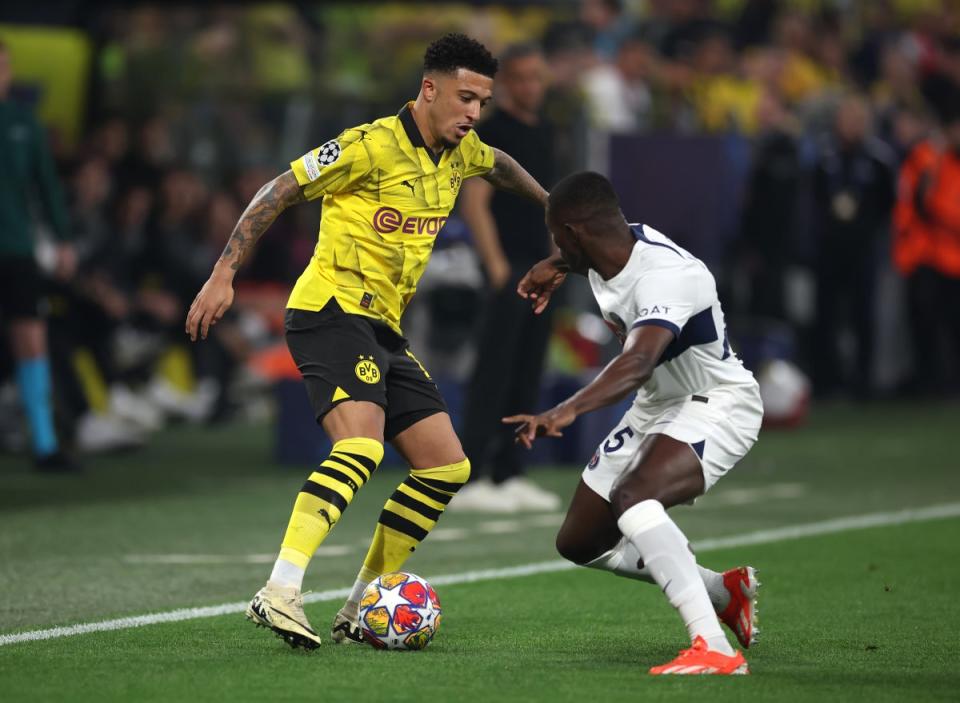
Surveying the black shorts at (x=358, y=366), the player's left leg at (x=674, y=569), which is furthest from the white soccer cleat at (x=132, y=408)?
the player's left leg at (x=674, y=569)

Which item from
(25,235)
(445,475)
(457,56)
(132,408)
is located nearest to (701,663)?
(445,475)

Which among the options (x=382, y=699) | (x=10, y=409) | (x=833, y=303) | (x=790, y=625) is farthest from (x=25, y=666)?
(x=833, y=303)

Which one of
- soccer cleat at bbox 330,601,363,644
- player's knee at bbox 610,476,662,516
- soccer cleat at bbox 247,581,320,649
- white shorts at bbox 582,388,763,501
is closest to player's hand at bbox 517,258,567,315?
white shorts at bbox 582,388,763,501

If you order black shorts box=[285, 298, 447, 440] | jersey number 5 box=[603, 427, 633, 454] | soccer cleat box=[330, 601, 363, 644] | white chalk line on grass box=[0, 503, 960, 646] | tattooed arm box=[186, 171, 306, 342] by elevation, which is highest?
tattooed arm box=[186, 171, 306, 342]

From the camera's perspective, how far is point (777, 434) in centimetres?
1508

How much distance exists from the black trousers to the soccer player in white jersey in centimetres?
399

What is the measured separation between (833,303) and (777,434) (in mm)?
3243

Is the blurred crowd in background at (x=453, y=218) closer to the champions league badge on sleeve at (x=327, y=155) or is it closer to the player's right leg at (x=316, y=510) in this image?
the champions league badge on sleeve at (x=327, y=155)

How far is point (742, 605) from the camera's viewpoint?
6.23 metres

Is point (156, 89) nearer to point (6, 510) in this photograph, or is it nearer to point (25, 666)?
point (6, 510)

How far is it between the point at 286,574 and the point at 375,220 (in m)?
1.34

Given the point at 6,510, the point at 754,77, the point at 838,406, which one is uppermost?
the point at 754,77

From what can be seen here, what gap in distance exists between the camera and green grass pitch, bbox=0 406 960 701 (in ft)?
18.6

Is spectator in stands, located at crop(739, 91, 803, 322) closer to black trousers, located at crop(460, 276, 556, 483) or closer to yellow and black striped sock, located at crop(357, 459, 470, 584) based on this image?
black trousers, located at crop(460, 276, 556, 483)
